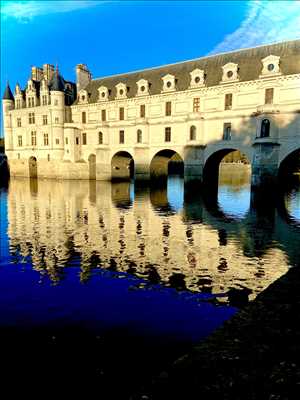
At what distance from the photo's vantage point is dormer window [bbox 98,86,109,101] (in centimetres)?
4488

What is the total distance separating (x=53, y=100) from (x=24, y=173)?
→ 1503 centimetres

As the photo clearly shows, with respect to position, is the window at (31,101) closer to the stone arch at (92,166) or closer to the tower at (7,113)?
the tower at (7,113)

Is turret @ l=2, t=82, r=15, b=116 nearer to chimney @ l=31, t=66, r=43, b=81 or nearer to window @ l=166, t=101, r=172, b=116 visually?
chimney @ l=31, t=66, r=43, b=81

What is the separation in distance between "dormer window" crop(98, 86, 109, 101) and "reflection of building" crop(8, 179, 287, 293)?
97.0 feet

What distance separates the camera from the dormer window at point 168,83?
125ft

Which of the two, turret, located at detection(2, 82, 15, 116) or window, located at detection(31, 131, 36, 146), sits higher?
turret, located at detection(2, 82, 15, 116)

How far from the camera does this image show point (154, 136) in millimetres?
40344

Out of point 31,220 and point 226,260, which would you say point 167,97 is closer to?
point 31,220

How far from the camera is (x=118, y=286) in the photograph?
838cm

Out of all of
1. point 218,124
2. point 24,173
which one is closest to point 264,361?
point 218,124

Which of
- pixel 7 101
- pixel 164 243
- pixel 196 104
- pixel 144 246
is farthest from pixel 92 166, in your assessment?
pixel 144 246

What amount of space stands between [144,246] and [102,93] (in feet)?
128

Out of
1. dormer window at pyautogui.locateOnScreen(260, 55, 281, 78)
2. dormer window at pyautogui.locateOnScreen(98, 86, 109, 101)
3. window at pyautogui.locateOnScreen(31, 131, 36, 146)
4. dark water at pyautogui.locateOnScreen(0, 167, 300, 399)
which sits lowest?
dark water at pyautogui.locateOnScreen(0, 167, 300, 399)

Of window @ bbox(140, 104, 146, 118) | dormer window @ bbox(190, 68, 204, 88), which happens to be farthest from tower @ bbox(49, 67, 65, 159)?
dormer window @ bbox(190, 68, 204, 88)
